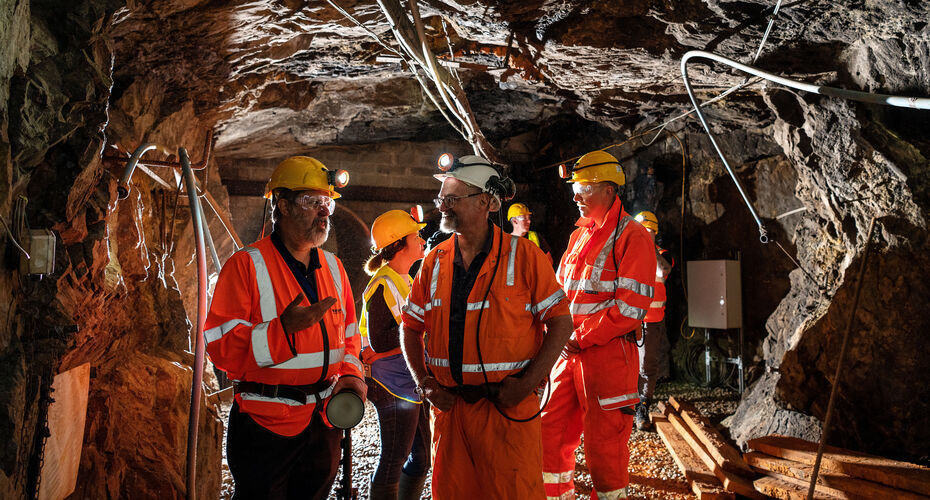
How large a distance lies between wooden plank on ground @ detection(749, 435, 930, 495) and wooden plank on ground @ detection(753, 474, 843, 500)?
0.23 metres

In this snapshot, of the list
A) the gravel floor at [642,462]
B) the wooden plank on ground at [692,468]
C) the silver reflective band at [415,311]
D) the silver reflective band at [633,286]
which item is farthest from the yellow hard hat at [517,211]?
the silver reflective band at [415,311]

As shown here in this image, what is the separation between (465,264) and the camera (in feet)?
8.91

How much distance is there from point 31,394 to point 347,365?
1.38 meters

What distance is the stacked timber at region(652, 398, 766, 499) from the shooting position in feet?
13.8

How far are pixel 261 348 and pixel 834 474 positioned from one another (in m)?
3.81

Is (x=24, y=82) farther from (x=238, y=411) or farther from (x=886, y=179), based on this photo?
(x=886, y=179)

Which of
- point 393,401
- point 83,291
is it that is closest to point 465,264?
point 393,401

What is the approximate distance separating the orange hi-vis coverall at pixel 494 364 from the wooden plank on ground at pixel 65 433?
6.07 feet

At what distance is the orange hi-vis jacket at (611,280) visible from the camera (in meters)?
A: 3.34

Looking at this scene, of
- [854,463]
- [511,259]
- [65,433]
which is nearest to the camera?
[511,259]

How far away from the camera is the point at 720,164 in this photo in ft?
25.4

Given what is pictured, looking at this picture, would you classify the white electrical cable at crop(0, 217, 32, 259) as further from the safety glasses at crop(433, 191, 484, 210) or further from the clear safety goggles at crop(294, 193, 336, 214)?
the safety glasses at crop(433, 191, 484, 210)

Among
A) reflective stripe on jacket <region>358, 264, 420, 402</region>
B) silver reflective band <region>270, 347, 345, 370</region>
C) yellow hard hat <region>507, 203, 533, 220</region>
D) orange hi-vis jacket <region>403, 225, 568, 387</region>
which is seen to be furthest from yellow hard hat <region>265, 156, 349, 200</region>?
yellow hard hat <region>507, 203, 533, 220</region>

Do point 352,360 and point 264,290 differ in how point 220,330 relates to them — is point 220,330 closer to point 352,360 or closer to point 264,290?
point 264,290
